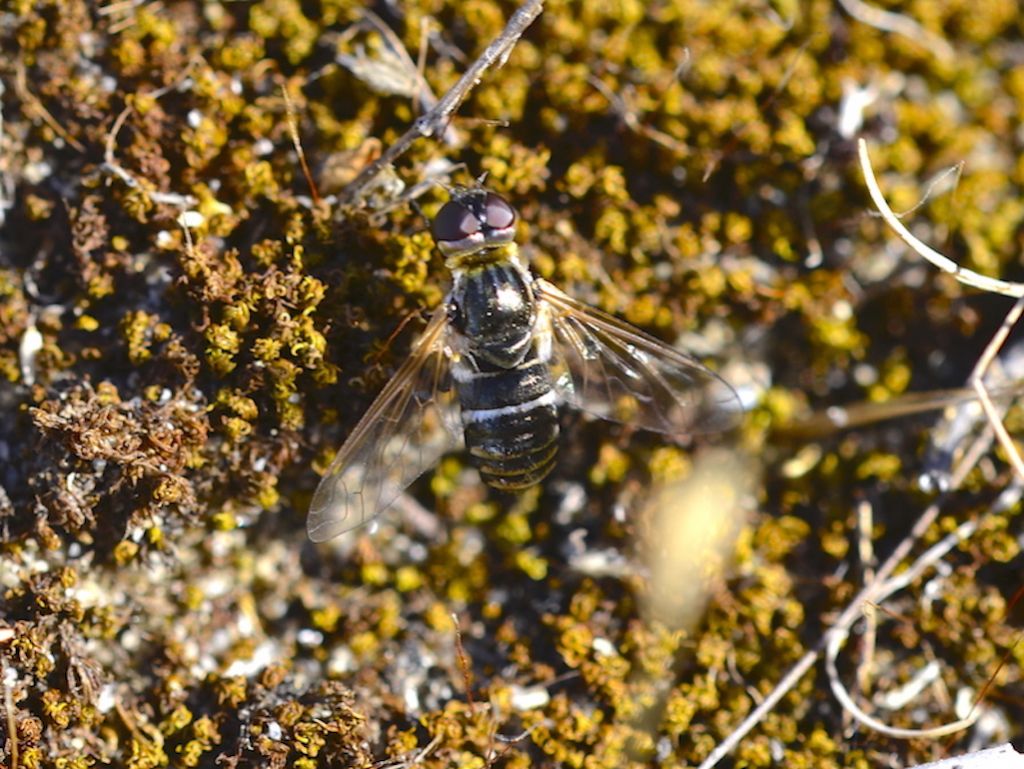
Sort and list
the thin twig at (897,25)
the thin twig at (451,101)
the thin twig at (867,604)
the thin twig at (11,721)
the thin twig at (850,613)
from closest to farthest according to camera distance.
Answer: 1. the thin twig at (11,721)
2. the thin twig at (451,101)
3. the thin twig at (850,613)
4. the thin twig at (867,604)
5. the thin twig at (897,25)

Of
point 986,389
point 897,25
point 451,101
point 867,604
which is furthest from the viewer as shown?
point 897,25

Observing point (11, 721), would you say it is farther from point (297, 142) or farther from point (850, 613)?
point (850, 613)

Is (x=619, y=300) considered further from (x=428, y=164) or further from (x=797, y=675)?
(x=797, y=675)

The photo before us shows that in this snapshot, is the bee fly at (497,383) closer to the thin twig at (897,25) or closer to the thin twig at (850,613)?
the thin twig at (850,613)

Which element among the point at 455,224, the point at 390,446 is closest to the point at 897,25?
the point at 455,224

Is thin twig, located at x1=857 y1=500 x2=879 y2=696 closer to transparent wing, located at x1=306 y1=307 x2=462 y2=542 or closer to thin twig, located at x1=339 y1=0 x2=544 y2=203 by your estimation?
transparent wing, located at x1=306 y1=307 x2=462 y2=542

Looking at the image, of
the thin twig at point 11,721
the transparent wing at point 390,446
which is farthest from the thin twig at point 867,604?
the thin twig at point 11,721
